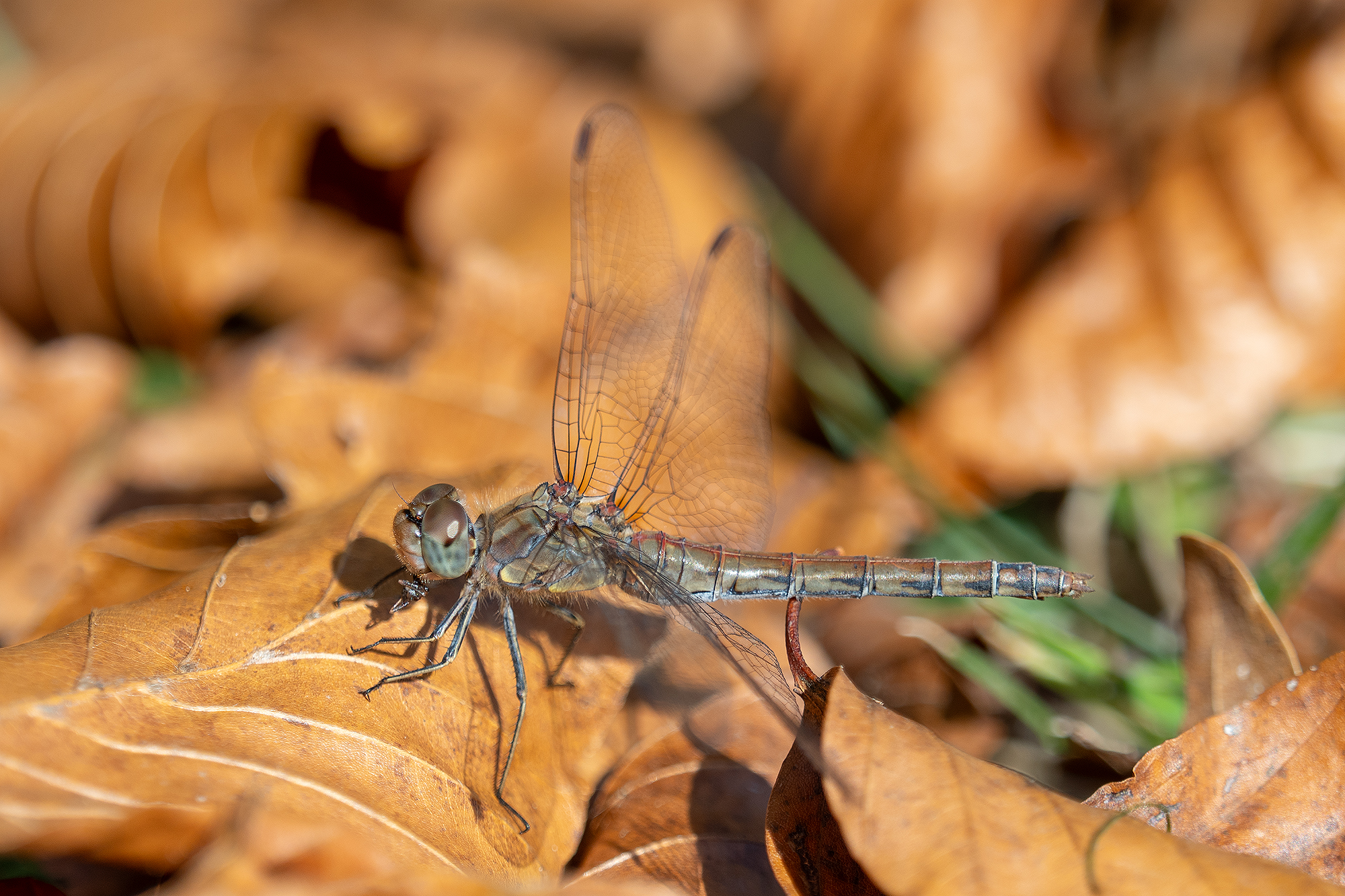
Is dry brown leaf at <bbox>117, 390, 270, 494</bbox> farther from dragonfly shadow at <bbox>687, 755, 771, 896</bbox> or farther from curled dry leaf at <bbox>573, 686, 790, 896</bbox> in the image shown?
dragonfly shadow at <bbox>687, 755, 771, 896</bbox>

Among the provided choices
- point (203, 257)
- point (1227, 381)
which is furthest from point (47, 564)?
point (1227, 381)

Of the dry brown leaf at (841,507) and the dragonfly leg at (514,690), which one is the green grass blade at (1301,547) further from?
the dragonfly leg at (514,690)

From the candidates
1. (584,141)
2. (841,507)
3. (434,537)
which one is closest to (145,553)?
(434,537)

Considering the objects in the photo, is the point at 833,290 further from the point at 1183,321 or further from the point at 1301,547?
the point at 1301,547

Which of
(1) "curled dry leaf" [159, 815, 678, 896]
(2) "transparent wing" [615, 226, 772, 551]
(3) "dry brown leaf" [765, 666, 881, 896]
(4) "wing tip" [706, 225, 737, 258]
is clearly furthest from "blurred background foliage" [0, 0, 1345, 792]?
(1) "curled dry leaf" [159, 815, 678, 896]

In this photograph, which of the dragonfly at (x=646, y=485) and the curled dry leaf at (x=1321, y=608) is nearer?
the dragonfly at (x=646, y=485)

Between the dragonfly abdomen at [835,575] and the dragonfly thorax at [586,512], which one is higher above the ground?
the dragonfly thorax at [586,512]

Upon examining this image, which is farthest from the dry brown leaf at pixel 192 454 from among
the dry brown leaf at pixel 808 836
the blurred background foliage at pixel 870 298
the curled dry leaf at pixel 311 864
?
the dry brown leaf at pixel 808 836
